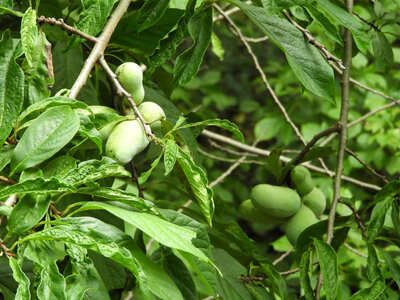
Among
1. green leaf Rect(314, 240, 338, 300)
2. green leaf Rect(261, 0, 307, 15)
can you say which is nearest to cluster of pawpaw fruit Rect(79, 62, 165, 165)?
green leaf Rect(261, 0, 307, 15)

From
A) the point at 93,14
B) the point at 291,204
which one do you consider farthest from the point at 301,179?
the point at 93,14

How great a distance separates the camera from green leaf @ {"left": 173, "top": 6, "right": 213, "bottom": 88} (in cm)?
91

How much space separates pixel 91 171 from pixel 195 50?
0.34 metres

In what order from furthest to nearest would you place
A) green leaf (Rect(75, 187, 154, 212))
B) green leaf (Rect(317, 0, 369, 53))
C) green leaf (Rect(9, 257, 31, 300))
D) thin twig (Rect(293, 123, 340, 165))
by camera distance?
thin twig (Rect(293, 123, 340, 165)), green leaf (Rect(317, 0, 369, 53)), green leaf (Rect(75, 187, 154, 212)), green leaf (Rect(9, 257, 31, 300))

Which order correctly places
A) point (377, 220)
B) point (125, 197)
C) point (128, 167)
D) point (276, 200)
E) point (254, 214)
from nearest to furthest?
point (125, 197)
point (377, 220)
point (128, 167)
point (276, 200)
point (254, 214)

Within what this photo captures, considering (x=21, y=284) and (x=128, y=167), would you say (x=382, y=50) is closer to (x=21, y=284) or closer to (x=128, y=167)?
(x=128, y=167)

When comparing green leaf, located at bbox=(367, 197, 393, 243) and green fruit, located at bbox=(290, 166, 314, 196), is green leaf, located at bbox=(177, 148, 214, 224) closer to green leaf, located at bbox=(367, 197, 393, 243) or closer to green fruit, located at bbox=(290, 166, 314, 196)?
green leaf, located at bbox=(367, 197, 393, 243)

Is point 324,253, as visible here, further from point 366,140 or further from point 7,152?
point 366,140

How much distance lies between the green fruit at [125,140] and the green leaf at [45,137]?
0.08m

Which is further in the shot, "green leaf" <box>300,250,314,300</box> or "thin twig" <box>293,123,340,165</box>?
"thin twig" <box>293,123,340,165</box>

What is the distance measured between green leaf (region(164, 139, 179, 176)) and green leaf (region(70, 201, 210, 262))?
0.27 feet

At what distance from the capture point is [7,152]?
27.4 inches

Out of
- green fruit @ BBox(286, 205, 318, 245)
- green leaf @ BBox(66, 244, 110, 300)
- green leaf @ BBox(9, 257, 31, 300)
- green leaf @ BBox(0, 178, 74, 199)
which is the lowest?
green fruit @ BBox(286, 205, 318, 245)

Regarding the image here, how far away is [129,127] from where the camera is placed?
30.2 inches
